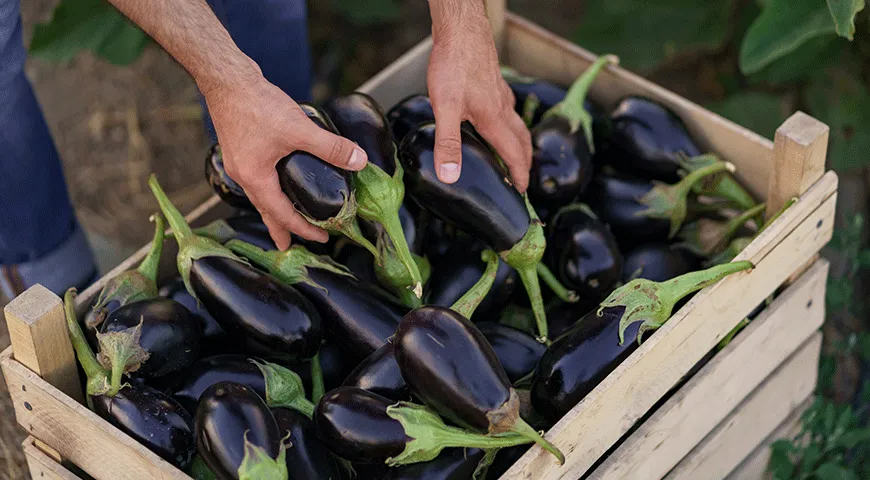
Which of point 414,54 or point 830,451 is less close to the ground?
point 414,54

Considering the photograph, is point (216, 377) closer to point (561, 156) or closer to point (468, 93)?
point (468, 93)

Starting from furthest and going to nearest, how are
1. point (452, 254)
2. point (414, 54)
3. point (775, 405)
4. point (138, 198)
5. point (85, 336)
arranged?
point (138, 198) → point (414, 54) → point (775, 405) → point (452, 254) → point (85, 336)

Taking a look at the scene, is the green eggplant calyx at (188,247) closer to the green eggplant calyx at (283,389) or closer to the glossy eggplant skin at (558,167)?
the green eggplant calyx at (283,389)

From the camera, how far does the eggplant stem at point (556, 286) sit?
1.67 meters

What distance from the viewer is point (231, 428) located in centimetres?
127

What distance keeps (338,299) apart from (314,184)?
19 cm

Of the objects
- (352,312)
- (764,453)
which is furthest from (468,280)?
(764,453)

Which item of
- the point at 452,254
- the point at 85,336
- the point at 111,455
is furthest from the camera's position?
the point at 452,254

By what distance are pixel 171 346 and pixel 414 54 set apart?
845 mm

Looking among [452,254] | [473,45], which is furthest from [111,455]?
[473,45]

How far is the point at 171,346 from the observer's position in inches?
57.0

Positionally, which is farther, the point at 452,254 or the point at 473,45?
the point at 452,254

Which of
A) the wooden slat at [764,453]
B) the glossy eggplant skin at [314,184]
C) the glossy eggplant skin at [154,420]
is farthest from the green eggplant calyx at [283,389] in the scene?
the wooden slat at [764,453]

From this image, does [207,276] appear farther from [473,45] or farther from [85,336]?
[473,45]
